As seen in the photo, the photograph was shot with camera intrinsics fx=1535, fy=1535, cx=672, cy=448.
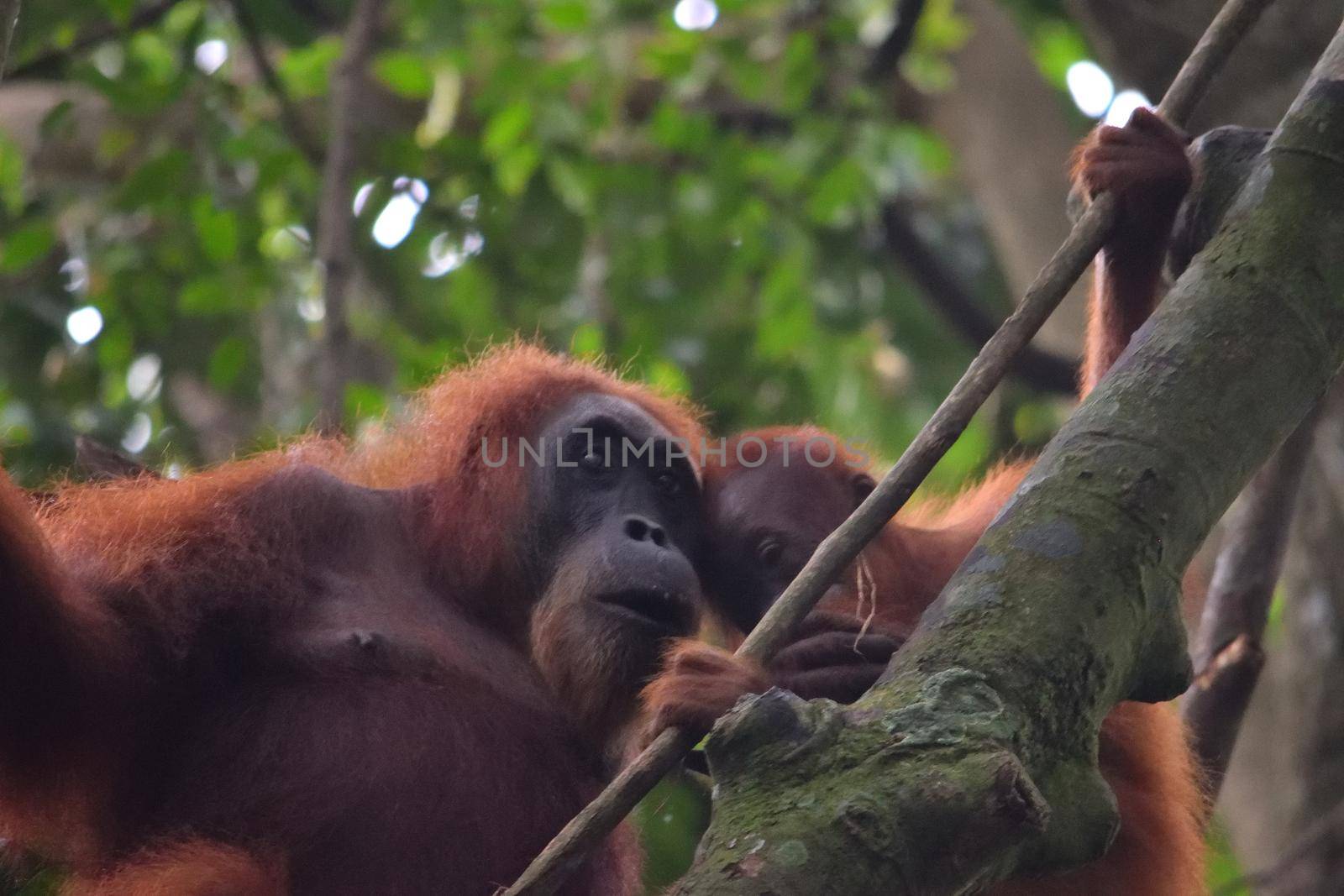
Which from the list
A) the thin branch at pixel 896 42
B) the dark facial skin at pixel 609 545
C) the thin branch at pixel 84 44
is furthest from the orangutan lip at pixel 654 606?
the thin branch at pixel 896 42

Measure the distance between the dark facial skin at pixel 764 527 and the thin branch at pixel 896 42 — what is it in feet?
11.3

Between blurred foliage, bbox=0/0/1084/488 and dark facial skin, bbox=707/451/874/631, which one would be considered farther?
blurred foliage, bbox=0/0/1084/488

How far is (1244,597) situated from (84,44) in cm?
403

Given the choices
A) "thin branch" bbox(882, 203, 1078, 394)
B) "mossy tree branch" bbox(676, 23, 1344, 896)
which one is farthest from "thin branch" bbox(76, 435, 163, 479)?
"thin branch" bbox(882, 203, 1078, 394)

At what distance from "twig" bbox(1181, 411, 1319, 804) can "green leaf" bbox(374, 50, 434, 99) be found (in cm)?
374

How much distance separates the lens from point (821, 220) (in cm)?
676

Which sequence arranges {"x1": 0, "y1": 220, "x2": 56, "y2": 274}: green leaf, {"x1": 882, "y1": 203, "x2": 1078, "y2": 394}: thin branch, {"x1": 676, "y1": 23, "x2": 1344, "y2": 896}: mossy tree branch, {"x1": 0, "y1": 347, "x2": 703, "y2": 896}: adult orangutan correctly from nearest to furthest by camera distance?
1. {"x1": 676, "y1": 23, "x2": 1344, "y2": 896}: mossy tree branch
2. {"x1": 0, "y1": 347, "x2": 703, "y2": 896}: adult orangutan
3. {"x1": 0, "y1": 220, "x2": 56, "y2": 274}: green leaf
4. {"x1": 882, "y1": 203, "x2": 1078, "y2": 394}: thin branch

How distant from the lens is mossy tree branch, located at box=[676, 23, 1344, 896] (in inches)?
69.5

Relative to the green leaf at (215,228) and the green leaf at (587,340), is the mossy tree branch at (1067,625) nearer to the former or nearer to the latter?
the green leaf at (587,340)

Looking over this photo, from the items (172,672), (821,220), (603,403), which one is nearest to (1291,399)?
(603,403)

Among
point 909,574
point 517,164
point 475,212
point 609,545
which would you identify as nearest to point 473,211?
point 475,212

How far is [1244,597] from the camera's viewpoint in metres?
3.71

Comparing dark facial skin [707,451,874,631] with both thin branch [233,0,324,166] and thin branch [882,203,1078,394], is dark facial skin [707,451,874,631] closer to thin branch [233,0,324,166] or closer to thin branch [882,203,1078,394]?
thin branch [233,0,324,166]

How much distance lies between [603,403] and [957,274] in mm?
5618
